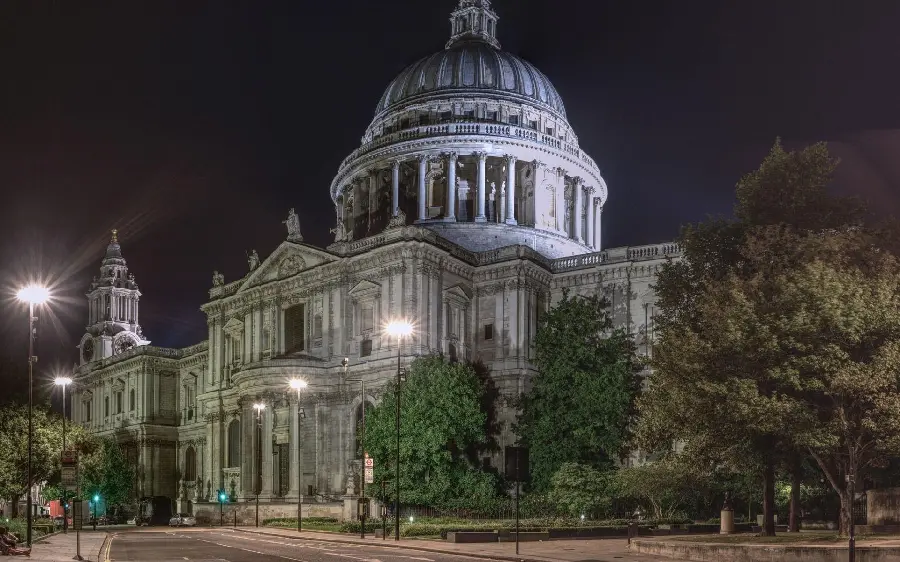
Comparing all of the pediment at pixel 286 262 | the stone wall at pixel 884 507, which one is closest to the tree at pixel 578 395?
the pediment at pixel 286 262

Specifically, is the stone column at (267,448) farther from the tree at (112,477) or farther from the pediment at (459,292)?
the tree at (112,477)

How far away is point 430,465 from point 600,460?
975 cm

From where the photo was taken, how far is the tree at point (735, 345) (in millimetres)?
33094

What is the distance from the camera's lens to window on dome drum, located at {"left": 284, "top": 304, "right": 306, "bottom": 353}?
235 feet

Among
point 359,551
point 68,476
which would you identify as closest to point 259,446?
point 359,551

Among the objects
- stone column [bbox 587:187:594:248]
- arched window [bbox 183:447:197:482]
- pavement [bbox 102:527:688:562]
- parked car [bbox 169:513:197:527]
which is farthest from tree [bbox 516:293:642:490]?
arched window [bbox 183:447:197:482]

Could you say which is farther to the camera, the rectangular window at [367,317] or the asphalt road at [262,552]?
the rectangular window at [367,317]

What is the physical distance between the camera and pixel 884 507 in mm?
33500

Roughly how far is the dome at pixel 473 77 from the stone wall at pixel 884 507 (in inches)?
2298

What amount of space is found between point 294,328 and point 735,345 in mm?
43914

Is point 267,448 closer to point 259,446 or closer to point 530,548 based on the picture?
point 259,446

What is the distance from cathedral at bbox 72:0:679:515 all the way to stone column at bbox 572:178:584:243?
0.81 ft

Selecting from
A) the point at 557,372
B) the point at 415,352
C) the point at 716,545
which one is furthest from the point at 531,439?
the point at 716,545

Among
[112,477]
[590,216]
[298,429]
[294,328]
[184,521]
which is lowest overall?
[184,521]
